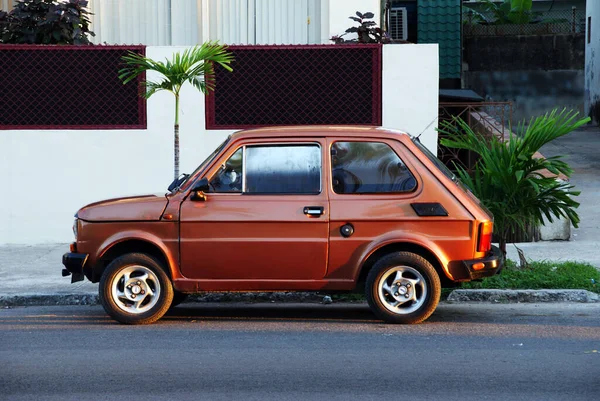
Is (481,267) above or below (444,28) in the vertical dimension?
below


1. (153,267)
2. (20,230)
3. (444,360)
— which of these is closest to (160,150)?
(20,230)

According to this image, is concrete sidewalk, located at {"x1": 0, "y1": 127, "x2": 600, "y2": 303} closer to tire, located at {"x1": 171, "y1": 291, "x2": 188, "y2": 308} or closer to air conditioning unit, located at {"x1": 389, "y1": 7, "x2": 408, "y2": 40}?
tire, located at {"x1": 171, "y1": 291, "x2": 188, "y2": 308}

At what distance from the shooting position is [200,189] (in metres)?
9.14

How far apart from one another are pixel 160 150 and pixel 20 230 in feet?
7.11

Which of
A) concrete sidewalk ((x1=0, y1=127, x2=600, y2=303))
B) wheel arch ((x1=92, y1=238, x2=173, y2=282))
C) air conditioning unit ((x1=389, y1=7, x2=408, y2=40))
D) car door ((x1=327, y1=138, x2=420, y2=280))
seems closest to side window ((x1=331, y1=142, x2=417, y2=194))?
car door ((x1=327, y1=138, x2=420, y2=280))

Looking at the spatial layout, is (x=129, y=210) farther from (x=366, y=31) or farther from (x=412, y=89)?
(x=366, y=31)

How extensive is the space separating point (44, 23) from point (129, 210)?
6.19 metres

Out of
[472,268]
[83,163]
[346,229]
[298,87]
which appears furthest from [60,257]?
[472,268]

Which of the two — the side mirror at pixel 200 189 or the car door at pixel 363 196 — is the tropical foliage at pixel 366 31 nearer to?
the car door at pixel 363 196

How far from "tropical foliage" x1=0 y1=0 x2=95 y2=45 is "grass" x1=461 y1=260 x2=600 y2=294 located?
7.02m

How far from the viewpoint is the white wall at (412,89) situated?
1396cm

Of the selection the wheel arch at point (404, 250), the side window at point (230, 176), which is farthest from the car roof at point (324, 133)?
the wheel arch at point (404, 250)

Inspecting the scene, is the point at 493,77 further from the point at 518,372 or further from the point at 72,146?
the point at 518,372

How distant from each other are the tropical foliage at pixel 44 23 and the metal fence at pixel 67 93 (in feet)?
1.66
